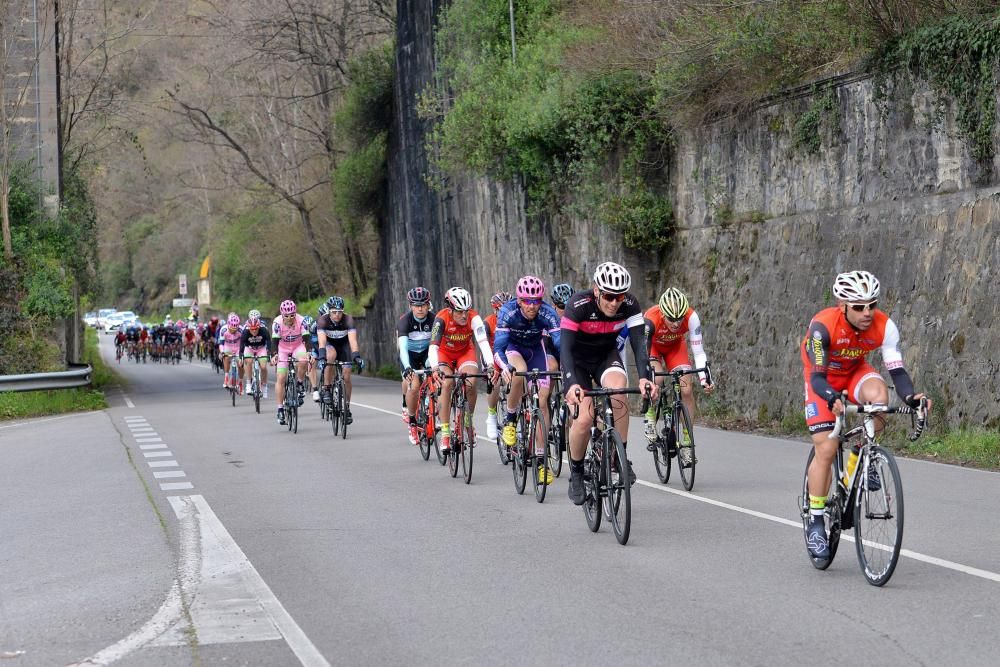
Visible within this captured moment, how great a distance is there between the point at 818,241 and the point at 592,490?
997cm

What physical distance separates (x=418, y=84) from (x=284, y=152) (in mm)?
17221

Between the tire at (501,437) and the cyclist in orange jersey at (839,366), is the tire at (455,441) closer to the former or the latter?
the tire at (501,437)

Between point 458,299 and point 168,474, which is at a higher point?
point 458,299

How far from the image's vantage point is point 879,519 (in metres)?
7.19

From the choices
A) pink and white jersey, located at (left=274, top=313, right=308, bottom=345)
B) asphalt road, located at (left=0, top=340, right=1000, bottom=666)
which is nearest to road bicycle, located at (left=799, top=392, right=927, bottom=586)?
asphalt road, located at (left=0, top=340, right=1000, bottom=666)

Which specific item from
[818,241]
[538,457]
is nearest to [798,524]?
[538,457]

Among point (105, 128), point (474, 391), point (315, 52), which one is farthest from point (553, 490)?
point (315, 52)

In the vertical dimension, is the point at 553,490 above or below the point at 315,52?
below

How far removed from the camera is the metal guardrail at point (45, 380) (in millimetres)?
27297

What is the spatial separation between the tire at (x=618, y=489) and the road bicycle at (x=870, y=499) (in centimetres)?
133

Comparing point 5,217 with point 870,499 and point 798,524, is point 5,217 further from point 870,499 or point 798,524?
point 870,499

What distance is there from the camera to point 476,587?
742 centimetres

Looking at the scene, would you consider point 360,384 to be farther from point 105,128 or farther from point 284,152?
point 284,152

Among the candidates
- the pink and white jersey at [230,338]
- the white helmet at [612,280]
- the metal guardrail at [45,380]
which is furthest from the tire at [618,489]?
the pink and white jersey at [230,338]
